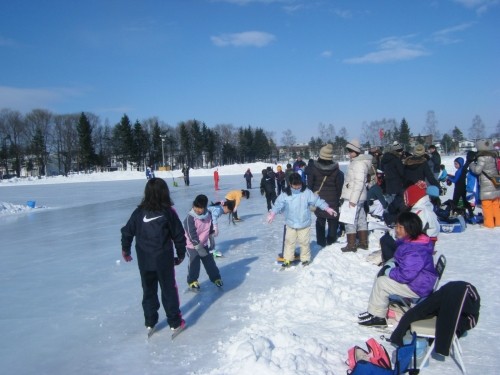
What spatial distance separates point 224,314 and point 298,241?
1.90 metres

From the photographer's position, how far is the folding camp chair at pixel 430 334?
3.00m

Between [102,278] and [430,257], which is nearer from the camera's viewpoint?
[430,257]

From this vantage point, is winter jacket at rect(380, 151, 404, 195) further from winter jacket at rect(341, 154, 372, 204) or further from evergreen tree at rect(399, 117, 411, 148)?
evergreen tree at rect(399, 117, 411, 148)

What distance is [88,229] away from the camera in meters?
11.4

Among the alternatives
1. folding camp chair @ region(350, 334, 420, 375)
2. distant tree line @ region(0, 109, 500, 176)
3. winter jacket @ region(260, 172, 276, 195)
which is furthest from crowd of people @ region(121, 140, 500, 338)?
distant tree line @ region(0, 109, 500, 176)

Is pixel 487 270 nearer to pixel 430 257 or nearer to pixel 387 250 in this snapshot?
pixel 387 250

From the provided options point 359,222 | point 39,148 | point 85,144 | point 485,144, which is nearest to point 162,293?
point 359,222

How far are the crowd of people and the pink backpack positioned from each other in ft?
2.65

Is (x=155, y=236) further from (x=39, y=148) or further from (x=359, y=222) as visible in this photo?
(x=39, y=148)

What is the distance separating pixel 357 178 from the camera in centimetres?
634

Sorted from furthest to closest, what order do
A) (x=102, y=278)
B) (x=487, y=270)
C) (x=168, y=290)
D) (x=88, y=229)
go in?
1. (x=88, y=229)
2. (x=102, y=278)
3. (x=487, y=270)
4. (x=168, y=290)

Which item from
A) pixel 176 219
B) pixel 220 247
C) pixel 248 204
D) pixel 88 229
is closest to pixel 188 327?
pixel 176 219

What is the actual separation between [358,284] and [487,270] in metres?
1.85

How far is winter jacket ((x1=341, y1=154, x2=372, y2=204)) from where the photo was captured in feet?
20.7
